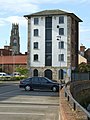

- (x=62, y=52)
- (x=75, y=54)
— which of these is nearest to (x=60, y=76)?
(x=62, y=52)

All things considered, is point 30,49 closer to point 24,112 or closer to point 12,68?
point 12,68

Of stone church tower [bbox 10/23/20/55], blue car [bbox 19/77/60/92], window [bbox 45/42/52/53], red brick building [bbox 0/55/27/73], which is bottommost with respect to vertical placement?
blue car [bbox 19/77/60/92]

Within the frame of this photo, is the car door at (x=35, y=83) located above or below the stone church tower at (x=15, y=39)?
below

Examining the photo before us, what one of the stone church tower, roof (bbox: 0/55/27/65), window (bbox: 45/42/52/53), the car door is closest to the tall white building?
window (bbox: 45/42/52/53)

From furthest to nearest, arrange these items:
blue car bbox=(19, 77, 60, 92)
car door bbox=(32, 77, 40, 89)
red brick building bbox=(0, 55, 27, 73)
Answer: red brick building bbox=(0, 55, 27, 73), car door bbox=(32, 77, 40, 89), blue car bbox=(19, 77, 60, 92)

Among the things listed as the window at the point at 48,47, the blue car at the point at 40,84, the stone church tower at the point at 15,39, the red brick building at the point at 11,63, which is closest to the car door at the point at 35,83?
the blue car at the point at 40,84

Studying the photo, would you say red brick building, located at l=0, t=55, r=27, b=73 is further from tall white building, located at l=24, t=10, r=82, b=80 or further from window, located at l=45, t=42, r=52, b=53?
window, located at l=45, t=42, r=52, b=53

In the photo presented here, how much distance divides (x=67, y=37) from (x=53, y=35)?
10.9ft

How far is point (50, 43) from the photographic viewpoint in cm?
8762

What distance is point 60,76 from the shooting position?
82938 millimetres

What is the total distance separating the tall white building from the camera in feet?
284

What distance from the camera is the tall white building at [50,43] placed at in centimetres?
8656

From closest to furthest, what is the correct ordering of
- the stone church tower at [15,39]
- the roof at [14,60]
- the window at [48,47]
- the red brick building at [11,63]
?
the window at [48,47]
the red brick building at [11,63]
the roof at [14,60]
the stone church tower at [15,39]

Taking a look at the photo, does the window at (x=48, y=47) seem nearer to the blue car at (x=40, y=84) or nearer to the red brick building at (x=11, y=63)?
the red brick building at (x=11, y=63)
